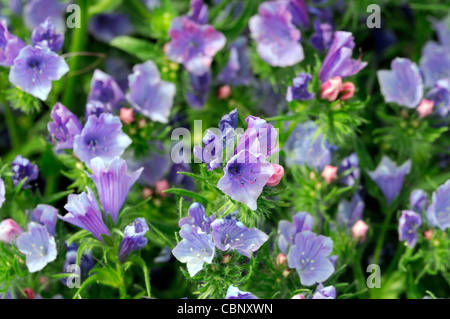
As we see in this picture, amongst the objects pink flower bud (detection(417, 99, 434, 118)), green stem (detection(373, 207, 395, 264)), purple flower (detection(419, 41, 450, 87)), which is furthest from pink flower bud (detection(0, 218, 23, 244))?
purple flower (detection(419, 41, 450, 87))

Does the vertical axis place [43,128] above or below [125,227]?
below

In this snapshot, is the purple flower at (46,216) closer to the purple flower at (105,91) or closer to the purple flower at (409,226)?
the purple flower at (105,91)

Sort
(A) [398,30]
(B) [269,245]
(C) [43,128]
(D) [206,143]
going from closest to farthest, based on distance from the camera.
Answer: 1. (D) [206,143]
2. (B) [269,245]
3. (C) [43,128]
4. (A) [398,30]

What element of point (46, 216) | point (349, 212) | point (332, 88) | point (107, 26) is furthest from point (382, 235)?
point (107, 26)

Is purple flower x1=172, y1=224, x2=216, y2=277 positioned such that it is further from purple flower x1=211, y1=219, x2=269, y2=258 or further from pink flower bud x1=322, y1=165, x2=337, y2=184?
pink flower bud x1=322, y1=165, x2=337, y2=184

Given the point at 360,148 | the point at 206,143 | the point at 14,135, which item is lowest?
the point at 14,135

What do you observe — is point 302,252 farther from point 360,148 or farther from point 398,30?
point 398,30

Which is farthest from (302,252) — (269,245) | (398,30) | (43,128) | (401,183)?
(398,30)
